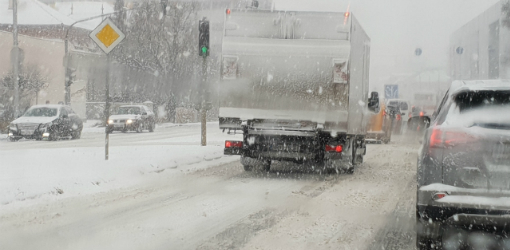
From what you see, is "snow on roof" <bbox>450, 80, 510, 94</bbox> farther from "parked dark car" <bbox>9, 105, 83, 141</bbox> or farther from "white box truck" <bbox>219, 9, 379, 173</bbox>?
"parked dark car" <bbox>9, 105, 83, 141</bbox>

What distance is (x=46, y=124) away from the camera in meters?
26.2

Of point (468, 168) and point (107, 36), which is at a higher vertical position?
point (107, 36)

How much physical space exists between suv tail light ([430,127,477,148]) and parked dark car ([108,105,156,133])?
1169 inches

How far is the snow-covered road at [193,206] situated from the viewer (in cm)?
626

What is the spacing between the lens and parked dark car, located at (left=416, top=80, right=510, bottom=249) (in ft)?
16.6

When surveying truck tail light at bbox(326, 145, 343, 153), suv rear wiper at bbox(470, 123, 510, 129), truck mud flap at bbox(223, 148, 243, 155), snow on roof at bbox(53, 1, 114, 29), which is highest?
snow on roof at bbox(53, 1, 114, 29)

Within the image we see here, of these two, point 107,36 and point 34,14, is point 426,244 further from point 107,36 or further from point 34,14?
point 34,14

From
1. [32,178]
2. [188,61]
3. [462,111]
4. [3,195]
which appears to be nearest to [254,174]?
[32,178]

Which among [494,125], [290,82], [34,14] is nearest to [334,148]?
[290,82]

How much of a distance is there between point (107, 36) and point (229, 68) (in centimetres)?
298

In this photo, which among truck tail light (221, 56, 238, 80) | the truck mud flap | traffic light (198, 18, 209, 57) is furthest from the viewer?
traffic light (198, 18, 209, 57)

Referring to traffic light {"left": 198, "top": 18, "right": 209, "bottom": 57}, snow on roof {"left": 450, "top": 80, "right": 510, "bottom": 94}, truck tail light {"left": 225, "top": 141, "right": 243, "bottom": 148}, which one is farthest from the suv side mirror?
snow on roof {"left": 450, "top": 80, "right": 510, "bottom": 94}

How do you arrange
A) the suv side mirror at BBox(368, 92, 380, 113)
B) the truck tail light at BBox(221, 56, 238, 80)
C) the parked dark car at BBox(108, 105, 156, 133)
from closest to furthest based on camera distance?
the truck tail light at BBox(221, 56, 238, 80) → the suv side mirror at BBox(368, 92, 380, 113) → the parked dark car at BBox(108, 105, 156, 133)

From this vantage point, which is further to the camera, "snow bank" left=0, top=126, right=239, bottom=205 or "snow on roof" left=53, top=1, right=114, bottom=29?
"snow on roof" left=53, top=1, right=114, bottom=29
